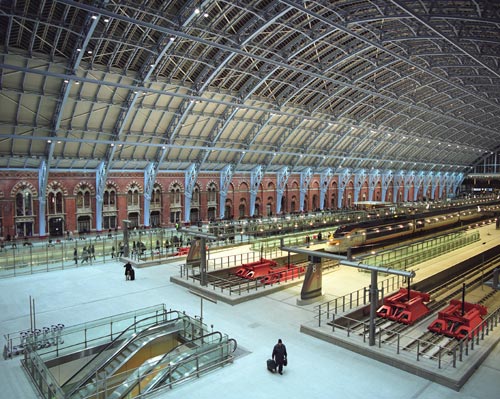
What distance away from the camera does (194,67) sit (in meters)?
29.9

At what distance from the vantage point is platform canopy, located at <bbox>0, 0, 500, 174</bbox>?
76.8ft

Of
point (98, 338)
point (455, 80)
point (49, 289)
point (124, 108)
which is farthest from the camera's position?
point (455, 80)

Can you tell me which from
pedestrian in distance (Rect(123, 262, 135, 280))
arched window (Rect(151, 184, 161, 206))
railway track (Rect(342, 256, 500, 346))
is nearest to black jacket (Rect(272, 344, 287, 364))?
railway track (Rect(342, 256, 500, 346))

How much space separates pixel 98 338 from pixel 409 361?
9.34 metres

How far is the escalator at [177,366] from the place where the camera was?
32.2 ft

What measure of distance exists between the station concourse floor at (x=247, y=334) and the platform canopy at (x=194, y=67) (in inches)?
508

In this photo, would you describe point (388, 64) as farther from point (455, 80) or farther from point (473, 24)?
point (455, 80)

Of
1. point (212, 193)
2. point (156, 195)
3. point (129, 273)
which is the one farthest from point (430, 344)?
point (212, 193)

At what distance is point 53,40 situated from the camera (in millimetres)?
24219

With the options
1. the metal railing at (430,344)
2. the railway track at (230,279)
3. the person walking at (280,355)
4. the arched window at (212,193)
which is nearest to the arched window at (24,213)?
the arched window at (212,193)

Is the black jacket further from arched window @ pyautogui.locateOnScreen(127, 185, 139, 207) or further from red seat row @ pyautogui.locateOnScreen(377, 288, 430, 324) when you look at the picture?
arched window @ pyautogui.locateOnScreen(127, 185, 139, 207)

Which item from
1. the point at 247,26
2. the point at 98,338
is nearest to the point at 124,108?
the point at 247,26

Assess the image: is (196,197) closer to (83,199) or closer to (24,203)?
(83,199)

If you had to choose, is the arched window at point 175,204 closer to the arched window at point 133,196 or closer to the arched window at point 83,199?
the arched window at point 133,196
